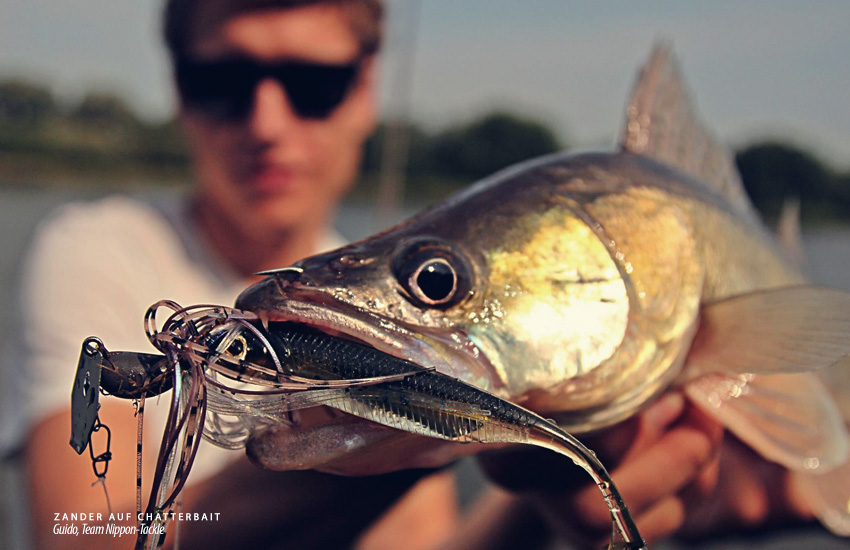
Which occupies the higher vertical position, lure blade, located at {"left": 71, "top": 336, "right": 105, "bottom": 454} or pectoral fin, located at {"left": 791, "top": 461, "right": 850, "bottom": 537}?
lure blade, located at {"left": 71, "top": 336, "right": 105, "bottom": 454}

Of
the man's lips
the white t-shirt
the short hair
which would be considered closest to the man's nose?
the man's lips

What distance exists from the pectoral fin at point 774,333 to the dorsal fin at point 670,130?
33 centimetres

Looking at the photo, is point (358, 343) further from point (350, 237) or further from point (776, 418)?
point (350, 237)

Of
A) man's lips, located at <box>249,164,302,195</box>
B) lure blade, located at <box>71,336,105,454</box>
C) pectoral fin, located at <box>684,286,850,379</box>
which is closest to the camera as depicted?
lure blade, located at <box>71,336,105,454</box>

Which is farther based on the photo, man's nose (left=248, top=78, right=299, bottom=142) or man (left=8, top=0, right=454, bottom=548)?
man's nose (left=248, top=78, right=299, bottom=142)

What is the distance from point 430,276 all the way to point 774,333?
54cm

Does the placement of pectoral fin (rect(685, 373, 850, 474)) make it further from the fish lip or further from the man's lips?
the man's lips

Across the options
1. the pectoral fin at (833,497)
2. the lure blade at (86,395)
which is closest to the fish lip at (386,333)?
the lure blade at (86,395)

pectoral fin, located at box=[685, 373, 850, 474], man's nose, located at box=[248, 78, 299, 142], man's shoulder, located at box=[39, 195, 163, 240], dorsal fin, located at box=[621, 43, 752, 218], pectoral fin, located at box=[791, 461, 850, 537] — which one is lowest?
pectoral fin, located at box=[791, 461, 850, 537]

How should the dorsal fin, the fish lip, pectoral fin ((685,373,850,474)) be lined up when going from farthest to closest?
1. the dorsal fin
2. pectoral fin ((685,373,850,474))
3. the fish lip

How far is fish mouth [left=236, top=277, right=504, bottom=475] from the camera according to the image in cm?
65

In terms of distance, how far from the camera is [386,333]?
0.71 meters

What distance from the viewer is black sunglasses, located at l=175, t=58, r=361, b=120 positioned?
6.53 ft

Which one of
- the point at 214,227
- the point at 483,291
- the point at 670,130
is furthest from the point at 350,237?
the point at 483,291
